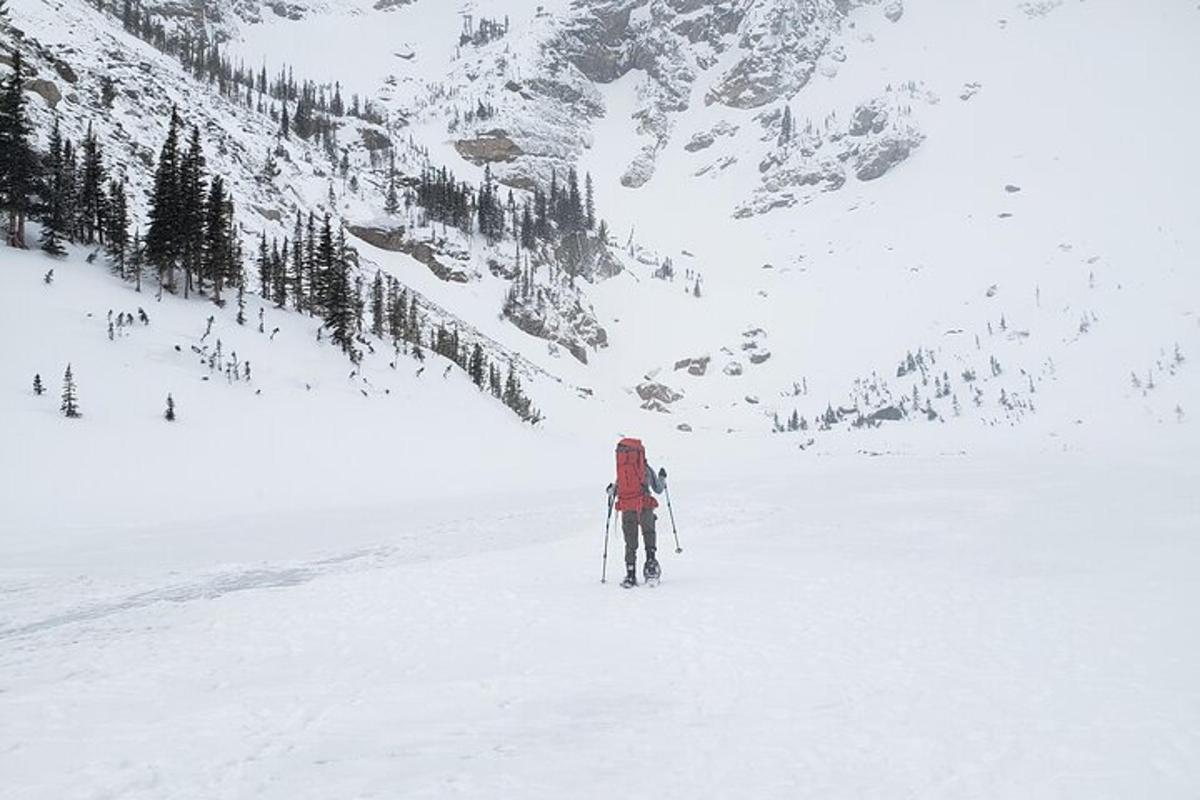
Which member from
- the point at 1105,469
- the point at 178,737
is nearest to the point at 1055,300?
the point at 1105,469

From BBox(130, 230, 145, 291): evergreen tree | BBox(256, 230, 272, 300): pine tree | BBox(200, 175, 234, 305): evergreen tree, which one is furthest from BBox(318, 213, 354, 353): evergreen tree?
BBox(130, 230, 145, 291): evergreen tree

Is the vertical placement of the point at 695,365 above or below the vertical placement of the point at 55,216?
below

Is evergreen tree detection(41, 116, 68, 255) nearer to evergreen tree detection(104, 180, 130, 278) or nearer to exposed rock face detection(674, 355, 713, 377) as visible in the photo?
evergreen tree detection(104, 180, 130, 278)

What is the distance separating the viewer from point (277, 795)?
429 cm

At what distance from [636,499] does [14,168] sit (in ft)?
121

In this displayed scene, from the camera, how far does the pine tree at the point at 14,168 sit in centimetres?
3244

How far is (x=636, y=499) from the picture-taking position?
39.9 ft

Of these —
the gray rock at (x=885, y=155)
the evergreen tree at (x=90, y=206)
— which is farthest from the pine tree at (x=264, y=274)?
the gray rock at (x=885, y=155)

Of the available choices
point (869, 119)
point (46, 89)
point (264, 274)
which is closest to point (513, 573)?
point (264, 274)

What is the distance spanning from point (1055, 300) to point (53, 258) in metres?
106

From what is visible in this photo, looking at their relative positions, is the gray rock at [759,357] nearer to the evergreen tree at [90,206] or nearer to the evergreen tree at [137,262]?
the evergreen tree at [137,262]

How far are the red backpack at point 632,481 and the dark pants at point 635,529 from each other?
11cm

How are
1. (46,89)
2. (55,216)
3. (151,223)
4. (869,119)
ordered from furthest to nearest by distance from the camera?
(869,119), (46,89), (151,223), (55,216)

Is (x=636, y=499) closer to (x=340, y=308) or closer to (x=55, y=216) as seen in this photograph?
(x=340, y=308)
